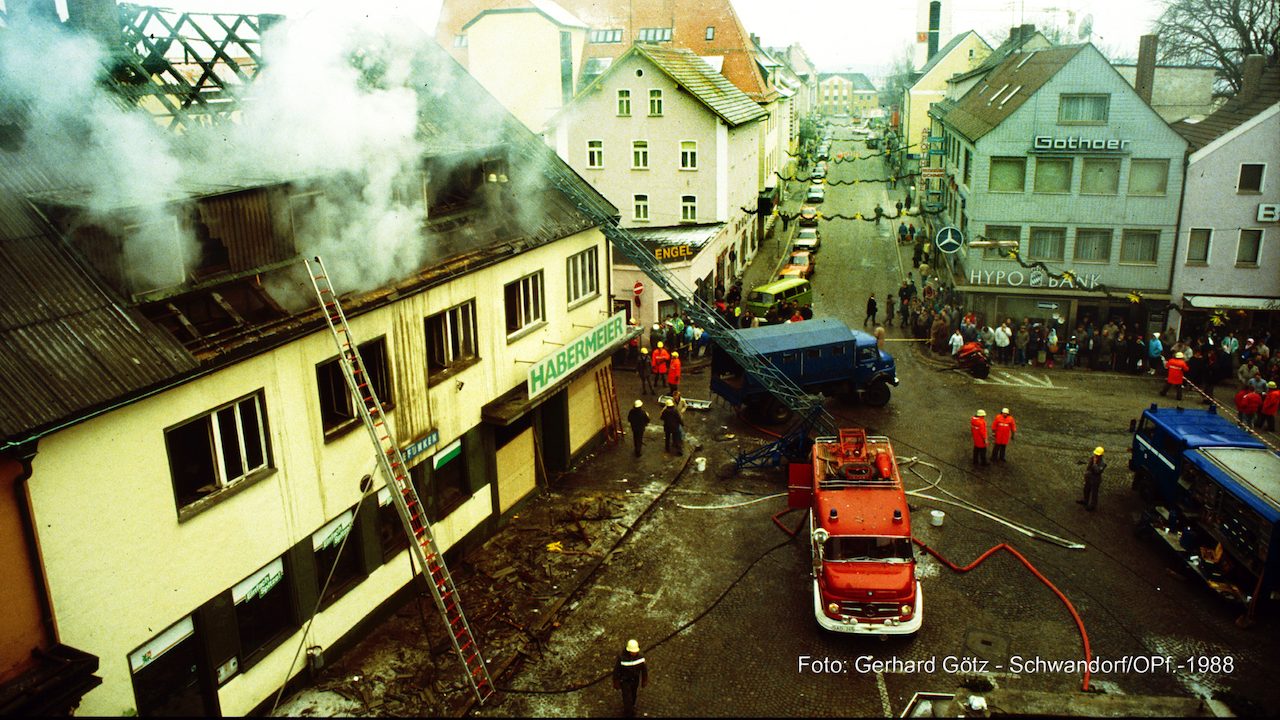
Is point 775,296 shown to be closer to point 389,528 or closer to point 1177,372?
point 1177,372

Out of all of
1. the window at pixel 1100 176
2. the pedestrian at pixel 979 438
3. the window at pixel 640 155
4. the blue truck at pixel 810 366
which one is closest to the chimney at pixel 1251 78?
the window at pixel 1100 176

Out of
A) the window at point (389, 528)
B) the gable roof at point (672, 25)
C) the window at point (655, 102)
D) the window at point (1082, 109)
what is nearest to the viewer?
the window at point (389, 528)

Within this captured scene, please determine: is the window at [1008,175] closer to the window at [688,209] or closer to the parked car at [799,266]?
the parked car at [799,266]

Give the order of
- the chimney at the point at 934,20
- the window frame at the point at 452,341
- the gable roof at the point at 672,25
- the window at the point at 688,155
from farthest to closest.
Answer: the chimney at the point at 934,20, the gable roof at the point at 672,25, the window at the point at 688,155, the window frame at the point at 452,341

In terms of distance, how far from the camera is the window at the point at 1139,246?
112ft

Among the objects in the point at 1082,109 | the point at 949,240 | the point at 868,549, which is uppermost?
the point at 1082,109

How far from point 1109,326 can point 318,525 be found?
28.9 metres

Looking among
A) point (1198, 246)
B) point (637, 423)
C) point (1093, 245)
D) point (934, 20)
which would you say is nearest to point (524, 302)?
point (637, 423)

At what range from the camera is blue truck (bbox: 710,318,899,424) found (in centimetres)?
2625

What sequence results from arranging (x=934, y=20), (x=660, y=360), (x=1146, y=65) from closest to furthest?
(x=660, y=360), (x=1146, y=65), (x=934, y=20)

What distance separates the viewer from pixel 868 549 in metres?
15.9

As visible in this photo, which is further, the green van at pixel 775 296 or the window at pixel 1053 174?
the green van at pixel 775 296

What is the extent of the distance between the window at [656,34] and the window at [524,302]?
4387cm

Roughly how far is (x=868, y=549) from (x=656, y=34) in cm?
5158
